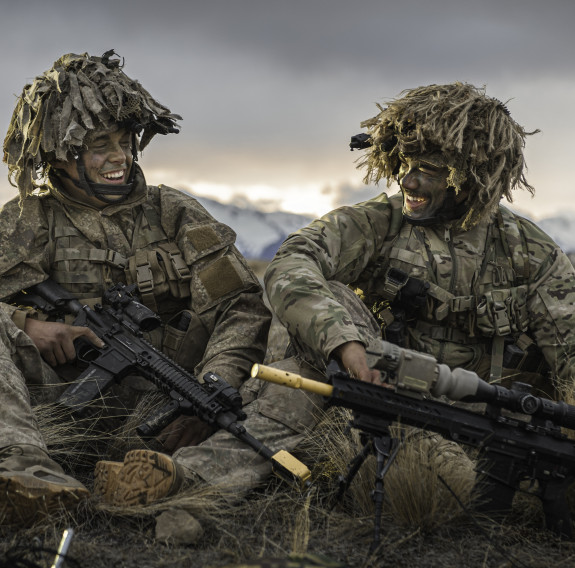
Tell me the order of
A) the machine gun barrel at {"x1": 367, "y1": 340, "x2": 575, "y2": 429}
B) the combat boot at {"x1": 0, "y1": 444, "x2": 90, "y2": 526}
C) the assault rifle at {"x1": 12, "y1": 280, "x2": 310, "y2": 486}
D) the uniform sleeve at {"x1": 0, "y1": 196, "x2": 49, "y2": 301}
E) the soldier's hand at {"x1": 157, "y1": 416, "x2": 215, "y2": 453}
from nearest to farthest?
the machine gun barrel at {"x1": 367, "y1": 340, "x2": 575, "y2": 429} < the combat boot at {"x1": 0, "y1": 444, "x2": 90, "y2": 526} < the assault rifle at {"x1": 12, "y1": 280, "x2": 310, "y2": 486} < the soldier's hand at {"x1": 157, "y1": 416, "x2": 215, "y2": 453} < the uniform sleeve at {"x1": 0, "y1": 196, "x2": 49, "y2": 301}

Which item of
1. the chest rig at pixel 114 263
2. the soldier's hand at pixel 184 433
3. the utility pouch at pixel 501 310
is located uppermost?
the utility pouch at pixel 501 310

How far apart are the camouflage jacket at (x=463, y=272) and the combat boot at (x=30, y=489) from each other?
1.94 metres

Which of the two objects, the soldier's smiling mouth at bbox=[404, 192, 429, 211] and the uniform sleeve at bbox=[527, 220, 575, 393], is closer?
the uniform sleeve at bbox=[527, 220, 575, 393]

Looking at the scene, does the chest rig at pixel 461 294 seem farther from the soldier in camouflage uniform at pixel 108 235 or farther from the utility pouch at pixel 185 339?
the utility pouch at pixel 185 339

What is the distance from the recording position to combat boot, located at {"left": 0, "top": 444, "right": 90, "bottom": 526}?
3.58m

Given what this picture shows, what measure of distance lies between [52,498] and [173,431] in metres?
1.33

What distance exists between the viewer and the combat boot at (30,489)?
3580 millimetres

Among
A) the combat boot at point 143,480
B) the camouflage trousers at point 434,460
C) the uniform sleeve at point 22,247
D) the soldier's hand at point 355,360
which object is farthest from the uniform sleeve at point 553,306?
the uniform sleeve at point 22,247

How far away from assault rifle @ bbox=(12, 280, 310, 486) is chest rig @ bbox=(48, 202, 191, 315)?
13 cm

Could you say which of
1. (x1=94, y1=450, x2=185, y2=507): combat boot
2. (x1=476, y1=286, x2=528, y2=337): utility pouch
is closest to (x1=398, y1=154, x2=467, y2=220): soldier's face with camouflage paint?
(x1=476, y1=286, x2=528, y2=337): utility pouch

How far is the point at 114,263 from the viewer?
18.5 ft

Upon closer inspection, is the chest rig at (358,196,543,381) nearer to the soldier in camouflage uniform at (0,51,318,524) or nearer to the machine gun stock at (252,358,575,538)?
the soldier in camouflage uniform at (0,51,318,524)

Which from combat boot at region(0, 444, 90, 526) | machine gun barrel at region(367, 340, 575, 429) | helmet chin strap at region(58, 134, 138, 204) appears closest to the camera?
machine gun barrel at region(367, 340, 575, 429)

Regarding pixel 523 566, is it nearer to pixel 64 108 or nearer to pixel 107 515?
pixel 107 515
